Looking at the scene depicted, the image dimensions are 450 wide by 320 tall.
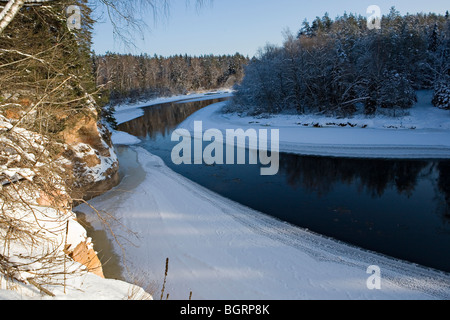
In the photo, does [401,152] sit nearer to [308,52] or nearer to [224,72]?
[308,52]

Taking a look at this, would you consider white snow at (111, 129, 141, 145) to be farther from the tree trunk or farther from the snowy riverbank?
the tree trunk

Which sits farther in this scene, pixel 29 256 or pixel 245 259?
pixel 245 259

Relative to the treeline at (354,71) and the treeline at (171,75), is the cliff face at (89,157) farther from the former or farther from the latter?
the treeline at (171,75)

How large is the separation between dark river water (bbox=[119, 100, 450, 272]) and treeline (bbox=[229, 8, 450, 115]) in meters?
12.0

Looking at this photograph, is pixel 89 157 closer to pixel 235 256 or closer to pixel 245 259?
pixel 235 256

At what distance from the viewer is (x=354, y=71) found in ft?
84.8

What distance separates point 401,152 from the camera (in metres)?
16.7

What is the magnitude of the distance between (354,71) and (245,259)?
25848 mm

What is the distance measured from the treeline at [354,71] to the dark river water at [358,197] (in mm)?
11990

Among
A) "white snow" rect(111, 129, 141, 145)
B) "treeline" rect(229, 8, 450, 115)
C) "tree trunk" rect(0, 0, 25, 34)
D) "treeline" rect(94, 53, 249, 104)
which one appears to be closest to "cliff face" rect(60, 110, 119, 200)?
"white snow" rect(111, 129, 141, 145)

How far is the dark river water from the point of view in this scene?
7617 mm

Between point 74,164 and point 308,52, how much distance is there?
26086 mm

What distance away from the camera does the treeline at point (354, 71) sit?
966 inches

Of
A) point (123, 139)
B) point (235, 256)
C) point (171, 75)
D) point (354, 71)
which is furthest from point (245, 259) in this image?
point (171, 75)
